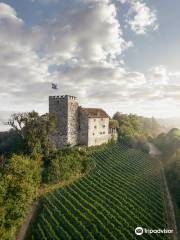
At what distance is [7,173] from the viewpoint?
4862cm

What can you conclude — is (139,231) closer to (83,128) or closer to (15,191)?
(15,191)

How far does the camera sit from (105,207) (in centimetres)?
5006

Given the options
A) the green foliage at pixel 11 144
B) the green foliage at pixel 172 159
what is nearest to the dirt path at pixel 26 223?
the green foliage at pixel 11 144

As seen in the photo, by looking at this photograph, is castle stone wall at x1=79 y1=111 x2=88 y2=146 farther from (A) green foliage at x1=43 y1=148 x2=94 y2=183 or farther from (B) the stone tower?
(A) green foliage at x1=43 y1=148 x2=94 y2=183

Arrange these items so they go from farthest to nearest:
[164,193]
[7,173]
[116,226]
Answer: [164,193], [7,173], [116,226]

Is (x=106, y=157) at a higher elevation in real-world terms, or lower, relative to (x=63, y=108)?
lower

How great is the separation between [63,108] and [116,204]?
32425 millimetres

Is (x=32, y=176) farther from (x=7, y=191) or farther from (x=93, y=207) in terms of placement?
(x=93, y=207)

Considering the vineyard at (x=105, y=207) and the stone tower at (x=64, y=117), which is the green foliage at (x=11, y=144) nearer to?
the stone tower at (x=64, y=117)

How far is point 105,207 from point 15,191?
15946mm

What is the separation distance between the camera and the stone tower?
246 ft

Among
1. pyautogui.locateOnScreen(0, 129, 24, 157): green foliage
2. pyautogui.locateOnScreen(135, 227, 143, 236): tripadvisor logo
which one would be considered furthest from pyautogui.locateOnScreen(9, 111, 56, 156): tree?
pyautogui.locateOnScreen(135, 227, 143, 236): tripadvisor logo

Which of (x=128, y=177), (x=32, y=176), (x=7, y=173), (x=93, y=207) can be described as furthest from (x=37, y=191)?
(x=128, y=177)

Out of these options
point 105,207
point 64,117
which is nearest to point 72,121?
point 64,117
